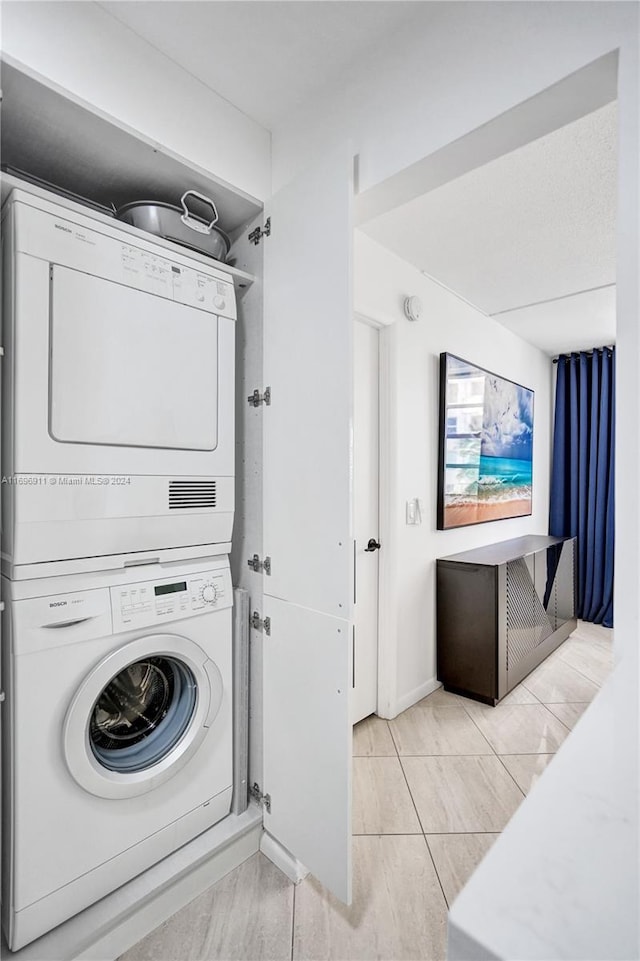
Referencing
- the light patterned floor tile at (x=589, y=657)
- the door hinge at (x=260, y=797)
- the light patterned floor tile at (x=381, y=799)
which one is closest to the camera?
the door hinge at (x=260, y=797)

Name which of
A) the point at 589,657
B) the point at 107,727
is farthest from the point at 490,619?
the point at 107,727

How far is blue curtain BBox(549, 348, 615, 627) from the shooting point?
424cm

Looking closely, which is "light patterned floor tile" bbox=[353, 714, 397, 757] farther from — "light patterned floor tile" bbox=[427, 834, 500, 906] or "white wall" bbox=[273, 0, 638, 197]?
"white wall" bbox=[273, 0, 638, 197]

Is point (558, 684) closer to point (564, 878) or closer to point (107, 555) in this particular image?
point (107, 555)

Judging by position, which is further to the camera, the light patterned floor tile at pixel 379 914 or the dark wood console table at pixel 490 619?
the dark wood console table at pixel 490 619

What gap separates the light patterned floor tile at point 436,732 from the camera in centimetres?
229

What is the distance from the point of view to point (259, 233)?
1709mm

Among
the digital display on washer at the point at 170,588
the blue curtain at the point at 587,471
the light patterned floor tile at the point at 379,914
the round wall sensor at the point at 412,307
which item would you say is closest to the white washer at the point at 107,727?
the digital display on washer at the point at 170,588

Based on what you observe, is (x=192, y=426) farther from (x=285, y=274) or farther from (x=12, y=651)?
(x=12, y=651)

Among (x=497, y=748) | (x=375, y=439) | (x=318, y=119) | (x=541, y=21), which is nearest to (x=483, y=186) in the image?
(x=318, y=119)

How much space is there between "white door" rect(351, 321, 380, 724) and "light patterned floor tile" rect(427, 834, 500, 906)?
0.82 meters

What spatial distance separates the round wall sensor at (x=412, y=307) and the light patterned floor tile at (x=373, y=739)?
88.7 inches

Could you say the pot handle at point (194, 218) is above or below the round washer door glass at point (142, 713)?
above

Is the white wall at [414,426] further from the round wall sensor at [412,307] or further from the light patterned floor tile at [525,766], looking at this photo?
the light patterned floor tile at [525,766]
